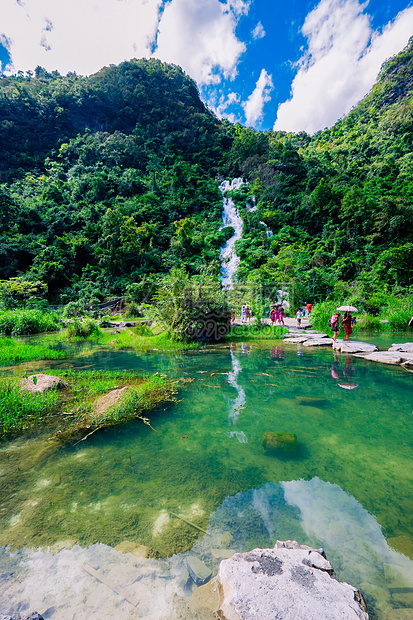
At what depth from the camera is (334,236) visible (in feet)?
98.4

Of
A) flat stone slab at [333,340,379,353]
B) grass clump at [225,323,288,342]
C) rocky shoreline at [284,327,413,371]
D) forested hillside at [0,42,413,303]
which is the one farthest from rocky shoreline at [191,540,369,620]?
forested hillside at [0,42,413,303]

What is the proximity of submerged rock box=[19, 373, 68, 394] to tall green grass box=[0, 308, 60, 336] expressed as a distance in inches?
406

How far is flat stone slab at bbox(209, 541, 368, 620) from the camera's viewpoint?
1288mm

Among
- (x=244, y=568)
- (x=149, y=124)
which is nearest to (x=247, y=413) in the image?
(x=244, y=568)

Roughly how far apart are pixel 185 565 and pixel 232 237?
3823cm

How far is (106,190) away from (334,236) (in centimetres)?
3567

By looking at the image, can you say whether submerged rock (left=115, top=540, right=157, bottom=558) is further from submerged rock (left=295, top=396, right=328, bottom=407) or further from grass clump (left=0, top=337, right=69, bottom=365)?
grass clump (left=0, top=337, right=69, bottom=365)

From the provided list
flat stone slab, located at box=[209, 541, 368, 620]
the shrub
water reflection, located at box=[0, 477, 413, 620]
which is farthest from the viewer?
the shrub

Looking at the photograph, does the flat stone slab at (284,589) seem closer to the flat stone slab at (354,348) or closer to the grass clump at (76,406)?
the grass clump at (76,406)

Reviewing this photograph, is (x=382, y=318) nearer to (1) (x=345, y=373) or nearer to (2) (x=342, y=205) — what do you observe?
(1) (x=345, y=373)

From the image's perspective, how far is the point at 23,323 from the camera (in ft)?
45.3

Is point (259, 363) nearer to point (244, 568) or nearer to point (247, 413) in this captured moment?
point (247, 413)

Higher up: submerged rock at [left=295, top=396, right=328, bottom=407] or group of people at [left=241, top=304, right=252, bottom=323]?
group of people at [left=241, top=304, right=252, bottom=323]

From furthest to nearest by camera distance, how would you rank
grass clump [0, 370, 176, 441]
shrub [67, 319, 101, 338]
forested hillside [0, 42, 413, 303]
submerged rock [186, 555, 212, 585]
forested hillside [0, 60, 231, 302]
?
forested hillside [0, 60, 231, 302] < forested hillside [0, 42, 413, 303] < shrub [67, 319, 101, 338] < grass clump [0, 370, 176, 441] < submerged rock [186, 555, 212, 585]
